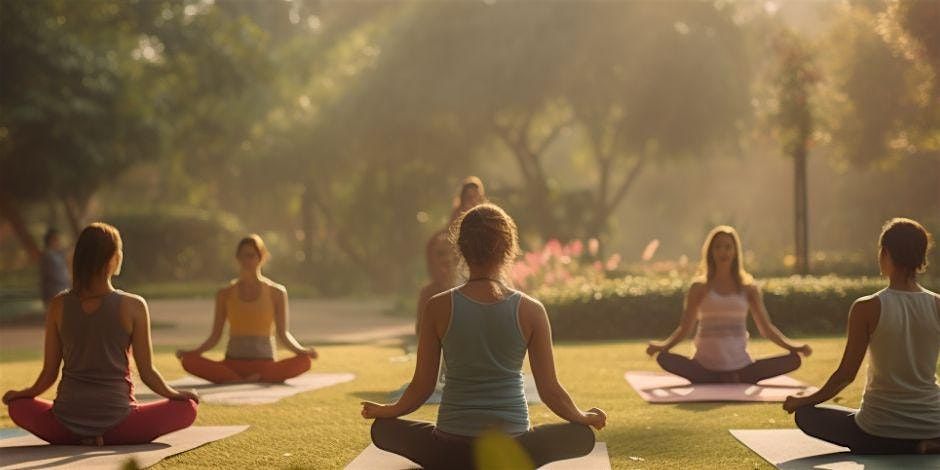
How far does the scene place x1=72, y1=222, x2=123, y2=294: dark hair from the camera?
23.8 feet

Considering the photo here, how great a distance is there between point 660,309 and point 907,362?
12439mm

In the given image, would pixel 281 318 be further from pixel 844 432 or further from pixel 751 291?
pixel 844 432

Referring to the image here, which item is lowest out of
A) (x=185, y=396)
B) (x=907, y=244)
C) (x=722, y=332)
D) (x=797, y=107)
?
(x=185, y=396)

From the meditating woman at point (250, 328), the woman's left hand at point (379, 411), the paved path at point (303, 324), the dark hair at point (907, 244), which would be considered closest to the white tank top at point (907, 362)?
the dark hair at point (907, 244)

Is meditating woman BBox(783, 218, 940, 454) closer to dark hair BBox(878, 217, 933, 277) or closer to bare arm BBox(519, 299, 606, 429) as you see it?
dark hair BBox(878, 217, 933, 277)

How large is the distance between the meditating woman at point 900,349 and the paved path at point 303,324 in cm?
1313

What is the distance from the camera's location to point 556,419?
885 centimetres

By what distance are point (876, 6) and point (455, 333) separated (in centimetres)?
2353

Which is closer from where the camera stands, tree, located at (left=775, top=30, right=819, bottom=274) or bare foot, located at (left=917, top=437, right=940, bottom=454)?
bare foot, located at (left=917, top=437, right=940, bottom=454)

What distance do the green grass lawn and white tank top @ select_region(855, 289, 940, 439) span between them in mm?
801

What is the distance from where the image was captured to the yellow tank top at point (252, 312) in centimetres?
1185

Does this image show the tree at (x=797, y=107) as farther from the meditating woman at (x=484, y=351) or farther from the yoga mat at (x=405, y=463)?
the meditating woman at (x=484, y=351)

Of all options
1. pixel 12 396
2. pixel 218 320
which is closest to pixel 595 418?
pixel 12 396

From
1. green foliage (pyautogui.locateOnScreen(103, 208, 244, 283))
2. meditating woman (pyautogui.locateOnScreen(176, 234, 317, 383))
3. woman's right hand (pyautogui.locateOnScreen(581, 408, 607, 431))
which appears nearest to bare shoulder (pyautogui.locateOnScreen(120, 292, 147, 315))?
woman's right hand (pyautogui.locateOnScreen(581, 408, 607, 431))
